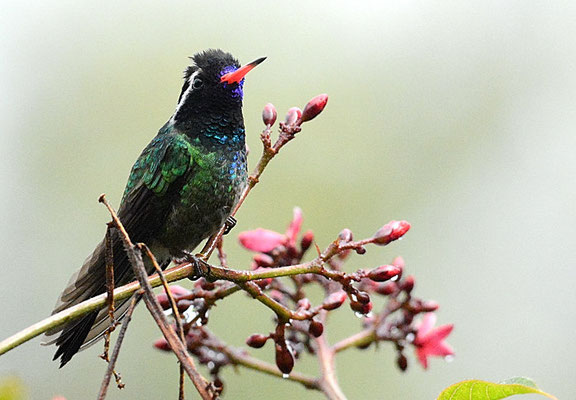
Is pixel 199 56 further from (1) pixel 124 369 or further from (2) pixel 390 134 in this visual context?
(2) pixel 390 134

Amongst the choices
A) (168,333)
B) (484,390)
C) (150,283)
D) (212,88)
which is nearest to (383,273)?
(484,390)

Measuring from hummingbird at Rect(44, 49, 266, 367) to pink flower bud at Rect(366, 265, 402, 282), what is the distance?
117 cm

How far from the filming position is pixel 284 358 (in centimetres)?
250

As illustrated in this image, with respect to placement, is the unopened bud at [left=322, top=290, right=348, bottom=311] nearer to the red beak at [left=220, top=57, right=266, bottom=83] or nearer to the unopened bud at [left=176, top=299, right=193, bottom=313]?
the unopened bud at [left=176, top=299, right=193, bottom=313]

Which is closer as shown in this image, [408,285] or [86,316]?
[86,316]

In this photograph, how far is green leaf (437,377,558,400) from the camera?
1.91 m

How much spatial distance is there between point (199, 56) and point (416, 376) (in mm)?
4931

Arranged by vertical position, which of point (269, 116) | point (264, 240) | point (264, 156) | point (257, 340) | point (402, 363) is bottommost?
point (257, 340)

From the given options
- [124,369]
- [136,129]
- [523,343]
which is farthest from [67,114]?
[523,343]

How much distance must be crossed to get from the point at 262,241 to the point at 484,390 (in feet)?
4.67

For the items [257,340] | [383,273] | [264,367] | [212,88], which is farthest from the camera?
[212,88]

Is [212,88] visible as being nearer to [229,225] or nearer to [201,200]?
[201,200]

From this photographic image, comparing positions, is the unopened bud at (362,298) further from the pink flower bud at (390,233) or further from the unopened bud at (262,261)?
the unopened bud at (262,261)

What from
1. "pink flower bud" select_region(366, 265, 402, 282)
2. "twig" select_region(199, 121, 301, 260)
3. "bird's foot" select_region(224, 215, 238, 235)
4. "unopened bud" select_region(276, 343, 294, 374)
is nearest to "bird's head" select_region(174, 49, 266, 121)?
"bird's foot" select_region(224, 215, 238, 235)
